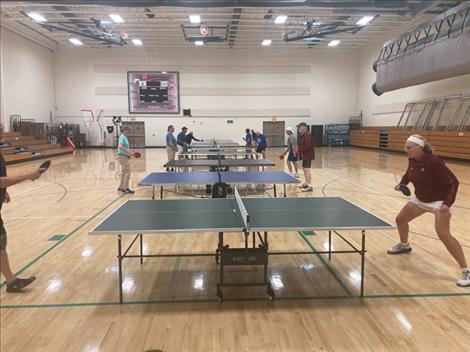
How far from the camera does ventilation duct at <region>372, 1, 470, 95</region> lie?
13.1 metres

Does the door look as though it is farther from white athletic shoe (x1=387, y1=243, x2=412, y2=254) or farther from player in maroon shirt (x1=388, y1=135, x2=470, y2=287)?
player in maroon shirt (x1=388, y1=135, x2=470, y2=287)

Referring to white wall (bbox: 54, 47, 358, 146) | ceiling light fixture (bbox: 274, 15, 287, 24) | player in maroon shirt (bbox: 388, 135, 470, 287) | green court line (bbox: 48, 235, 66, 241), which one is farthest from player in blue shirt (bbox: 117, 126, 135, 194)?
white wall (bbox: 54, 47, 358, 146)

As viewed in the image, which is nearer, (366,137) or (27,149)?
(27,149)

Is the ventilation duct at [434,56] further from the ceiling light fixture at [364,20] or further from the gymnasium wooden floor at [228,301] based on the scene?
the gymnasium wooden floor at [228,301]

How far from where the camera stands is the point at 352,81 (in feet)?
→ 93.2

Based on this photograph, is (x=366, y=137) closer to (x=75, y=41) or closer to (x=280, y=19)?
(x=280, y=19)

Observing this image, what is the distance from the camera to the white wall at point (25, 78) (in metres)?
20.6

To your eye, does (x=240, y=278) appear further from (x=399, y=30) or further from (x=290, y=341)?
(x=399, y=30)

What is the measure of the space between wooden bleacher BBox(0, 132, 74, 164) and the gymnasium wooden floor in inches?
498

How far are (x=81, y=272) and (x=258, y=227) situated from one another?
7.76ft

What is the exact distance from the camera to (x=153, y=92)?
89.1ft

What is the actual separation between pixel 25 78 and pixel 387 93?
2222 centimetres

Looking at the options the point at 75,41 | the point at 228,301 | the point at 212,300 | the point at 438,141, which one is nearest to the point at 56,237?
the point at 212,300

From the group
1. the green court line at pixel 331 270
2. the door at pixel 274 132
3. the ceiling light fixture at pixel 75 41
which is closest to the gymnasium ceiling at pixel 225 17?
the ceiling light fixture at pixel 75 41
